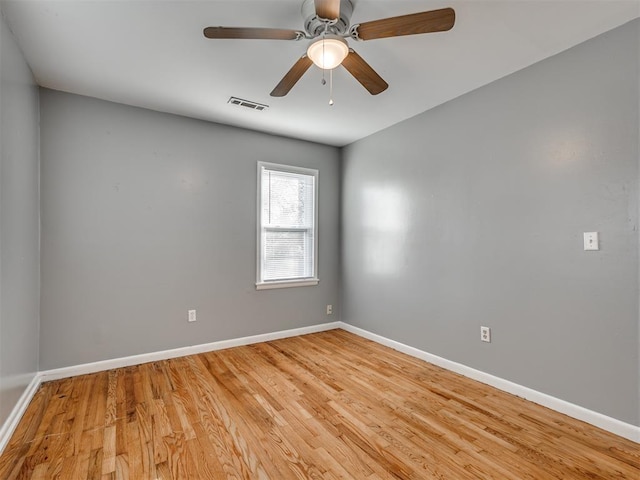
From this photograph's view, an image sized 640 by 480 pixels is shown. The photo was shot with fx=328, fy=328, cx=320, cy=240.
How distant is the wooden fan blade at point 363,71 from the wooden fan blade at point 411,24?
0.13 meters

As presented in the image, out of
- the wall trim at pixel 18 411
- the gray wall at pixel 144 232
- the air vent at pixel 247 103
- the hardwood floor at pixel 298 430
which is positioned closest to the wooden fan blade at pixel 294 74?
the air vent at pixel 247 103

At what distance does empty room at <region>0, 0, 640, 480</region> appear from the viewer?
1.88 meters

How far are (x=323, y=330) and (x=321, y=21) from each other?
138 inches

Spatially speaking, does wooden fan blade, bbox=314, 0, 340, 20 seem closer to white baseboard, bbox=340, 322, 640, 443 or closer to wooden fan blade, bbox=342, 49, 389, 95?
wooden fan blade, bbox=342, 49, 389, 95

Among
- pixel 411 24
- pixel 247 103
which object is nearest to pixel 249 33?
pixel 411 24

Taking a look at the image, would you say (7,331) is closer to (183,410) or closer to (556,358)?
(183,410)

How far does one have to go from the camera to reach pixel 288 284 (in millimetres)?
4082

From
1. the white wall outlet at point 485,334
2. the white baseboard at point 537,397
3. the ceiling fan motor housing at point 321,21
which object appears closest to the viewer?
the ceiling fan motor housing at point 321,21

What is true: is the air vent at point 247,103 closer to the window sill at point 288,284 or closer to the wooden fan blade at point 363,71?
the wooden fan blade at point 363,71

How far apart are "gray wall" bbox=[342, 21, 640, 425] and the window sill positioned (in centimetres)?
105

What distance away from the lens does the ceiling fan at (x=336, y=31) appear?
60.8 inches

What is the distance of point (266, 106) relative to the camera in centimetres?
319

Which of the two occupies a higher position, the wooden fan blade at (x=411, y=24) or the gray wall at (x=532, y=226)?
the wooden fan blade at (x=411, y=24)

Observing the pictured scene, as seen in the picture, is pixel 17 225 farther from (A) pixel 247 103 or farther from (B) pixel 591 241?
(B) pixel 591 241
